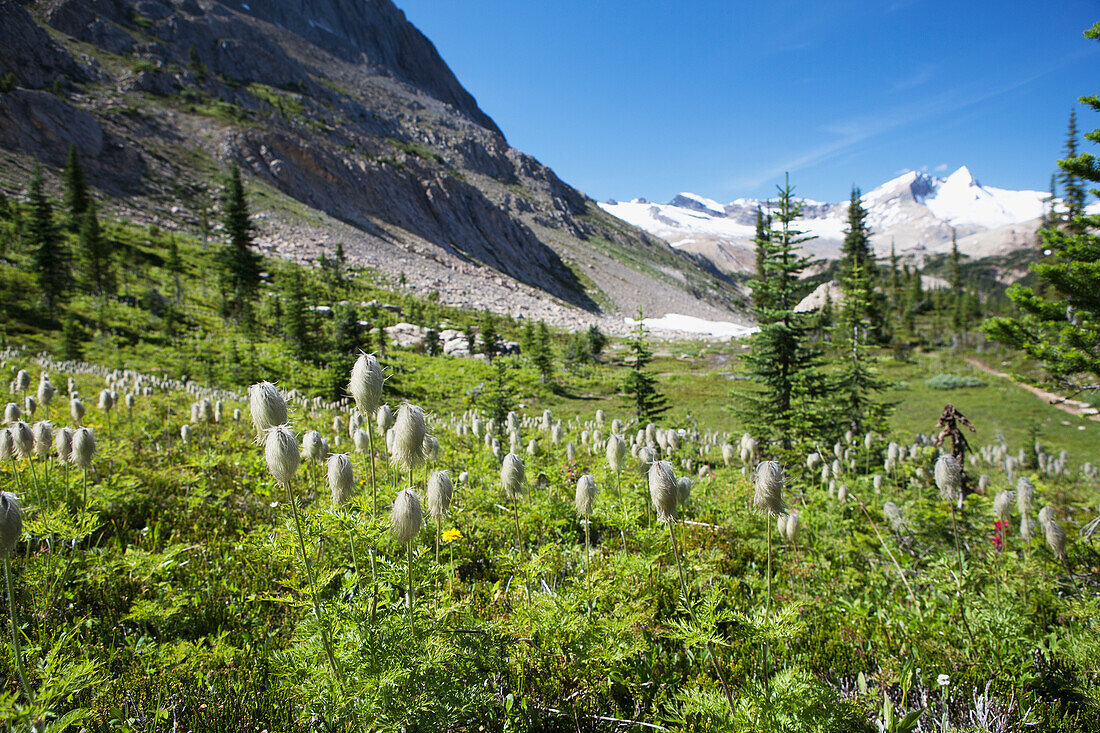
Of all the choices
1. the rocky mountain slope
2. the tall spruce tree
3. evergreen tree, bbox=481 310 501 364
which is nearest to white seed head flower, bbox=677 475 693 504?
the tall spruce tree

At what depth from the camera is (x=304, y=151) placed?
66.4 metres

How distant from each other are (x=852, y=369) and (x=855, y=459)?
2322mm

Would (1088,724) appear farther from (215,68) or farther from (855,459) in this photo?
(215,68)

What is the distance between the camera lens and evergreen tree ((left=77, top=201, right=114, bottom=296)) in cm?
2184

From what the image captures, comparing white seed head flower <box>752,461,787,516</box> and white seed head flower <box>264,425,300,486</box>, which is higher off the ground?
white seed head flower <box>264,425,300,486</box>

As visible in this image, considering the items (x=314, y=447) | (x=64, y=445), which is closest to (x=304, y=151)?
(x=64, y=445)

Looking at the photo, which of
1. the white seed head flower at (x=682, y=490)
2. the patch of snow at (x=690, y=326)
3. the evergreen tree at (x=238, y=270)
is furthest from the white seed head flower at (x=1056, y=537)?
the patch of snow at (x=690, y=326)

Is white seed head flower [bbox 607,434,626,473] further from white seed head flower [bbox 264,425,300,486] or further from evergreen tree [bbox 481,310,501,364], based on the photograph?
evergreen tree [bbox 481,310,501,364]

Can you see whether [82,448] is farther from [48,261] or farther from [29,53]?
[29,53]

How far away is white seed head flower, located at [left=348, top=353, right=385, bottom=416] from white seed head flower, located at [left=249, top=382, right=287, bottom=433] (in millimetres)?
333

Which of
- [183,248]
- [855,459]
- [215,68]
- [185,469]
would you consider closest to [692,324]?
[183,248]

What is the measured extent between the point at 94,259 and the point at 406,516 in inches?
1149

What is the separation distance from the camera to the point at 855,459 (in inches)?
359

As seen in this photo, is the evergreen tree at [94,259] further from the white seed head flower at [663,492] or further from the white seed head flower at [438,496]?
the white seed head flower at [663,492]
